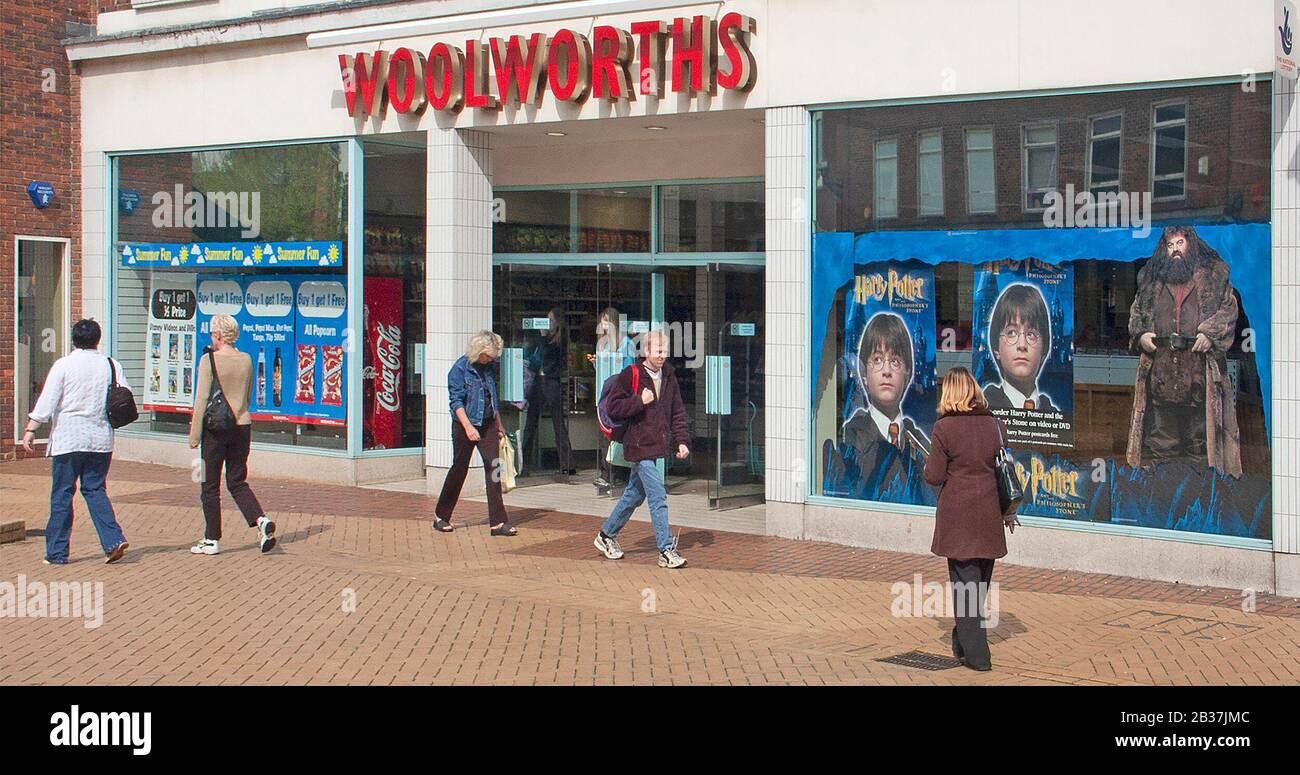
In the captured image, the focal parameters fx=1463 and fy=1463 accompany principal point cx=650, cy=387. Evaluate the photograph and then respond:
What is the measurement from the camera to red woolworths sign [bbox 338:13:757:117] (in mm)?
13219

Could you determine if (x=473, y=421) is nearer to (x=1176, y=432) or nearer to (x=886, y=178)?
(x=886, y=178)

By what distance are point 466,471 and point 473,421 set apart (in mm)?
457

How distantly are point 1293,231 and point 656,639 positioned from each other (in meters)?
5.42

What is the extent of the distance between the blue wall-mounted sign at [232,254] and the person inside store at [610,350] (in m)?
3.10

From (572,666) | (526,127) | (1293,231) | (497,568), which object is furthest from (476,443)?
(1293,231)

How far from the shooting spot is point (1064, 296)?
1151 cm

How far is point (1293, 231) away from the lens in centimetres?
1036

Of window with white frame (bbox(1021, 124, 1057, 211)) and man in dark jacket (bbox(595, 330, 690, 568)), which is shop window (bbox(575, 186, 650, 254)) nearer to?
man in dark jacket (bbox(595, 330, 690, 568))

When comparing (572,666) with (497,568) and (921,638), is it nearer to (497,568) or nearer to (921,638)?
(921,638)

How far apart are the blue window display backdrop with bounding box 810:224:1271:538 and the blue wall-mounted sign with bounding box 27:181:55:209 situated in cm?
1077

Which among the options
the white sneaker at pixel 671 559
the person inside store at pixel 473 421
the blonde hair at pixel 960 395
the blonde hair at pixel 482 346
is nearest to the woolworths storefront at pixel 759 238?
the white sneaker at pixel 671 559

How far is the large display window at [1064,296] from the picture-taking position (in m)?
10.7
